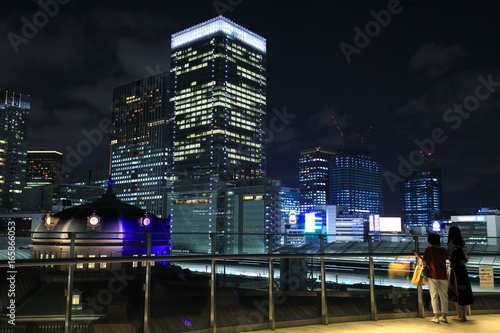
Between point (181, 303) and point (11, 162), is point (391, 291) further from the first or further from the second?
point (11, 162)

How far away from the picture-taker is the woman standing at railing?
857 cm

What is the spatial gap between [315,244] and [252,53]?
19123 cm

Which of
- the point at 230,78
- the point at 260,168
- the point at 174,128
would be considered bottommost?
the point at 260,168

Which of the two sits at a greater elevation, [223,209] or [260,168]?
[260,168]

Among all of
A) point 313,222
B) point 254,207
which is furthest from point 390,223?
point 254,207

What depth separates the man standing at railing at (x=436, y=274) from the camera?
28.0 feet

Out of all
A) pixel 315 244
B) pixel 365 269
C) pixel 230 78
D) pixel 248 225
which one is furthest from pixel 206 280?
pixel 230 78

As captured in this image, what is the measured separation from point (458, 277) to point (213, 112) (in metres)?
169

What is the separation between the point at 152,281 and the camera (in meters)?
7.25

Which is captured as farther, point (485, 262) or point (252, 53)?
point (252, 53)

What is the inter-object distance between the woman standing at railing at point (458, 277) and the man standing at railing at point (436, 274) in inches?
9.0

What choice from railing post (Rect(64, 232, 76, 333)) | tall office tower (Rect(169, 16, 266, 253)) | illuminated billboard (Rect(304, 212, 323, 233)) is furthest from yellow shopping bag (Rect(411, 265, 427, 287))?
tall office tower (Rect(169, 16, 266, 253))

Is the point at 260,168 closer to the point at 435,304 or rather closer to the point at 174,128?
the point at 174,128

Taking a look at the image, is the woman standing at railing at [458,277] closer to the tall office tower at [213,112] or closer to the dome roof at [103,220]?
the dome roof at [103,220]
